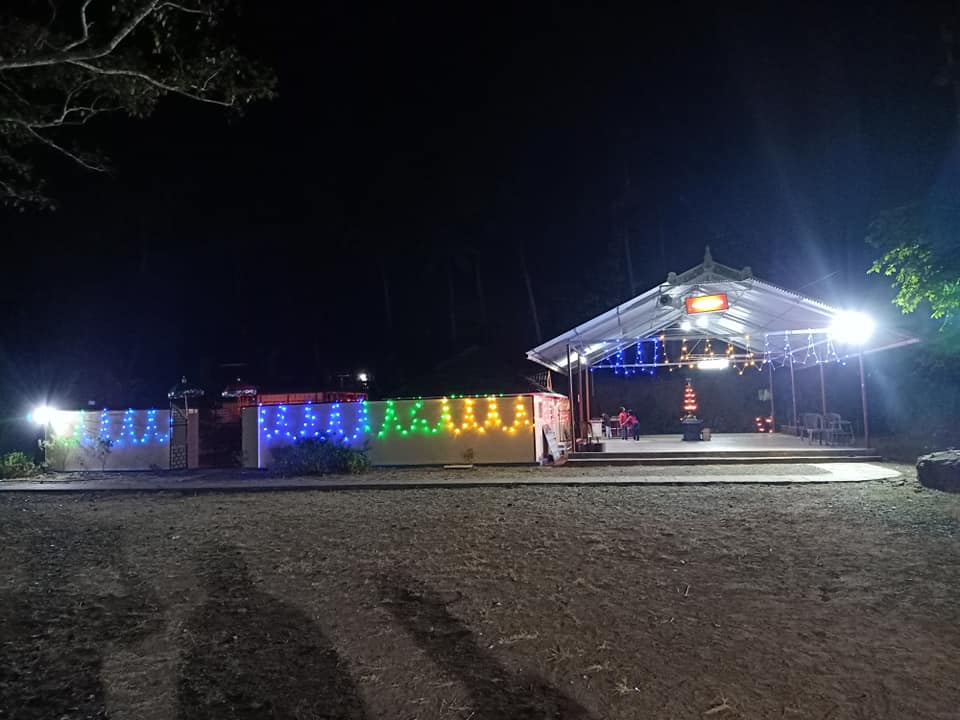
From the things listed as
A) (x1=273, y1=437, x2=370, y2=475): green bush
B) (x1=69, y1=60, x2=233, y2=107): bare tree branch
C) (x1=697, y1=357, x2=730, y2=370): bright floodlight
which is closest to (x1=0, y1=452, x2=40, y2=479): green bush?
(x1=273, y1=437, x2=370, y2=475): green bush

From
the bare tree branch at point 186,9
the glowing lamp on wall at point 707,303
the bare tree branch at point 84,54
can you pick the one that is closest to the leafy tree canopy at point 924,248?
the glowing lamp on wall at point 707,303

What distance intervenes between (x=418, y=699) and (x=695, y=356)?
61.2ft

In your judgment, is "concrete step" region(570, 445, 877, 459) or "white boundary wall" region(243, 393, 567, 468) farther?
"white boundary wall" region(243, 393, 567, 468)

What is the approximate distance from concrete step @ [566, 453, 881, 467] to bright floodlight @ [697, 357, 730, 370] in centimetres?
539

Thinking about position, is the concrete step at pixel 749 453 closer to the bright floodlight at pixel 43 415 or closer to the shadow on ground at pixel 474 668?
the shadow on ground at pixel 474 668

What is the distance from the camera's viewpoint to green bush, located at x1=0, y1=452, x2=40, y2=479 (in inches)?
607

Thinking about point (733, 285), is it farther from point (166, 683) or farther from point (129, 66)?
point (166, 683)

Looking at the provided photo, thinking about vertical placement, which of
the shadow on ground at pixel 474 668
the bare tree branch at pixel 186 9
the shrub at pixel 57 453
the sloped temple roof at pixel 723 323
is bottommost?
the shadow on ground at pixel 474 668

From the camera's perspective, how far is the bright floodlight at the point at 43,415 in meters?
17.3

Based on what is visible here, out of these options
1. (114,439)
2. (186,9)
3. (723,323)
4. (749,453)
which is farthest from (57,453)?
(723,323)

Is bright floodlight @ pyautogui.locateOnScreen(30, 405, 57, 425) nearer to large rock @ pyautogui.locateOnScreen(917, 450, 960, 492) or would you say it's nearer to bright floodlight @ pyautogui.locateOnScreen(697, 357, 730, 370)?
bright floodlight @ pyautogui.locateOnScreen(697, 357, 730, 370)

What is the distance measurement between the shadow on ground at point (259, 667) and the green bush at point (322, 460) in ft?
30.5

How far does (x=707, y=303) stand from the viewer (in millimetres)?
13742

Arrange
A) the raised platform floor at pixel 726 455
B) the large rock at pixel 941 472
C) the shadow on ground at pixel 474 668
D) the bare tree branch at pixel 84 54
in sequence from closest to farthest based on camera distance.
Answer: the shadow on ground at pixel 474 668, the bare tree branch at pixel 84 54, the large rock at pixel 941 472, the raised platform floor at pixel 726 455
